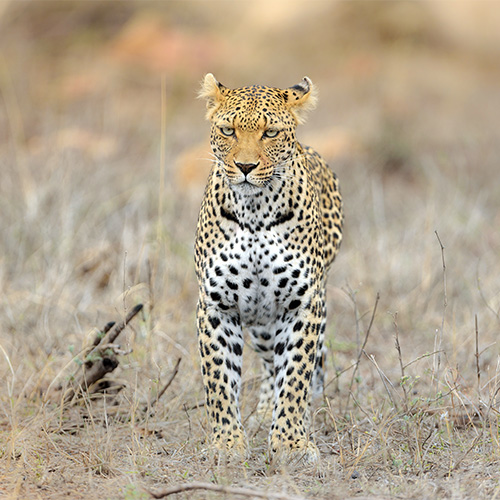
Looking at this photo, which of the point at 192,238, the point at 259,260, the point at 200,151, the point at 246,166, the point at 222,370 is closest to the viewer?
the point at 246,166

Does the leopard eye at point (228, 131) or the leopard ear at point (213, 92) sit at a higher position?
the leopard ear at point (213, 92)

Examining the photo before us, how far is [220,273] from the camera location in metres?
5.16

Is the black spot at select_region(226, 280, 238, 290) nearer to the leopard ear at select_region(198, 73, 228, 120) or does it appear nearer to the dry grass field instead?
the dry grass field

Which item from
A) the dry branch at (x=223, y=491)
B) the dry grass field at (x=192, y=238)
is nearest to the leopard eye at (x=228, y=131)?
the dry grass field at (x=192, y=238)

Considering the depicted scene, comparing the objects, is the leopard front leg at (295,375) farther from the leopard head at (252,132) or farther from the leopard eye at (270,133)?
the leopard eye at (270,133)

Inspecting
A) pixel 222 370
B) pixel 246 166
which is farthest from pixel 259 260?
pixel 222 370

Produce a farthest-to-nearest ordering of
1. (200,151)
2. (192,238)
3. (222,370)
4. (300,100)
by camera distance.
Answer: (200,151)
(192,238)
(300,100)
(222,370)

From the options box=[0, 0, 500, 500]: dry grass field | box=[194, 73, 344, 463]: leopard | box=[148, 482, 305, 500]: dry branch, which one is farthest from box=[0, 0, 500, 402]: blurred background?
box=[148, 482, 305, 500]: dry branch

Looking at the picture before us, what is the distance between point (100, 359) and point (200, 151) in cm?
678

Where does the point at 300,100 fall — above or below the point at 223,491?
above

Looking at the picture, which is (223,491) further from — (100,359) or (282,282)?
(100,359)

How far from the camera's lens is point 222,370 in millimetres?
5250

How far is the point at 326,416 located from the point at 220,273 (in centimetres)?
122

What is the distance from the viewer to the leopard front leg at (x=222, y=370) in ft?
16.9
